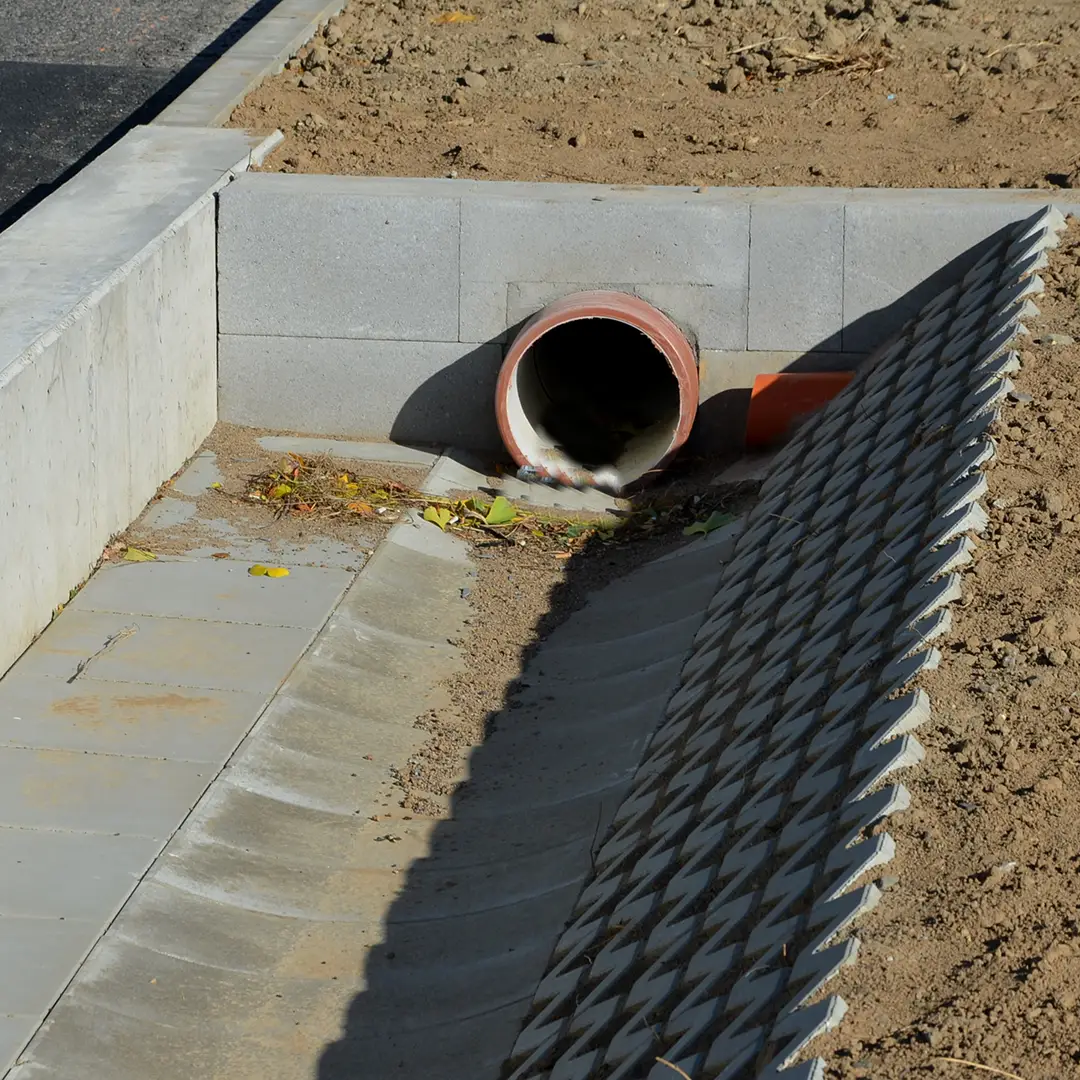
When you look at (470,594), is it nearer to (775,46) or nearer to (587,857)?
(587,857)

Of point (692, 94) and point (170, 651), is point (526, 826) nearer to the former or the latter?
point (170, 651)

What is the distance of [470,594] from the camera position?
292 inches

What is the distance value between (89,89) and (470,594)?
5752mm

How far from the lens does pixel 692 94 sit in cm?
974

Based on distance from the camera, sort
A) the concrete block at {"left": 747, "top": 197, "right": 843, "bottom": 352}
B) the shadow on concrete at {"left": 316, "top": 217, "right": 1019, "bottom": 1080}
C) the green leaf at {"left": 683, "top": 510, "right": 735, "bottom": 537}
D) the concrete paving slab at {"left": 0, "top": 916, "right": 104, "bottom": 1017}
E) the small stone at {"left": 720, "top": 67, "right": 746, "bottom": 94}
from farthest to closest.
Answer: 1. the small stone at {"left": 720, "top": 67, "right": 746, "bottom": 94}
2. the concrete block at {"left": 747, "top": 197, "right": 843, "bottom": 352}
3. the green leaf at {"left": 683, "top": 510, "right": 735, "bottom": 537}
4. the shadow on concrete at {"left": 316, "top": 217, "right": 1019, "bottom": 1080}
5. the concrete paving slab at {"left": 0, "top": 916, "right": 104, "bottom": 1017}

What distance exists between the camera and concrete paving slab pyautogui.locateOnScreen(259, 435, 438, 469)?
8.52 meters

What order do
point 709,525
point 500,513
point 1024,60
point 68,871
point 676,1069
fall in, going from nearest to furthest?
1. point 676,1069
2. point 68,871
3. point 709,525
4. point 500,513
5. point 1024,60

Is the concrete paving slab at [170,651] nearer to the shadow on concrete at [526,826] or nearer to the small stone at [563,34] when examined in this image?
the shadow on concrete at [526,826]

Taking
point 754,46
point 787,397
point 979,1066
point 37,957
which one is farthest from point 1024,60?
point 979,1066

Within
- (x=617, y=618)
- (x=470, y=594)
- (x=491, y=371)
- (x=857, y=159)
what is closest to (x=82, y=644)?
(x=470, y=594)

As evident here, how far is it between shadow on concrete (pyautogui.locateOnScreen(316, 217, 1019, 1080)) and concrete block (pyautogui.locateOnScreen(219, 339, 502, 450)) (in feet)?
4.25

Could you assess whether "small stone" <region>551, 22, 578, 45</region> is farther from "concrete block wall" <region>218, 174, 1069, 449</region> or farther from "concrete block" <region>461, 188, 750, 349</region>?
"concrete block" <region>461, 188, 750, 349</region>

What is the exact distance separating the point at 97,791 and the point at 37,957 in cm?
91

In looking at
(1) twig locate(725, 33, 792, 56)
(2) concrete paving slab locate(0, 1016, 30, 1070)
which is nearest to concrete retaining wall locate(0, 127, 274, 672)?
(2) concrete paving slab locate(0, 1016, 30, 1070)
